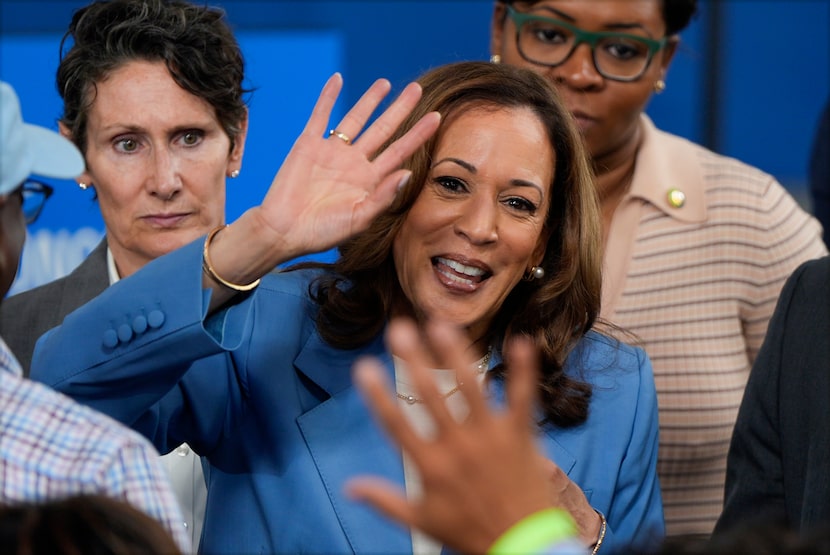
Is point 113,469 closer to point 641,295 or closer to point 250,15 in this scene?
point 641,295

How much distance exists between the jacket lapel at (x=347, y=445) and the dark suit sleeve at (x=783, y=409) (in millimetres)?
636

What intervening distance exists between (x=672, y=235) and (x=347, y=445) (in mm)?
1164

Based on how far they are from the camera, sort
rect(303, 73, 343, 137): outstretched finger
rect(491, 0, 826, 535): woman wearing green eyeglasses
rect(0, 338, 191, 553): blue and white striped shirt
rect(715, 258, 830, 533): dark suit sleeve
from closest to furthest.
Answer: rect(0, 338, 191, 553): blue and white striped shirt < rect(303, 73, 343, 137): outstretched finger < rect(715, 258, 830, 533): dark suit sleeve < rect(491, 0, 826, 535): woman wearing green eyeglasses

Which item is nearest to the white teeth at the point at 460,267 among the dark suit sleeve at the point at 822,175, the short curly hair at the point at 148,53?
the short curly hair at the point at 148,53

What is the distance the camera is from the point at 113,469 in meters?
1.38

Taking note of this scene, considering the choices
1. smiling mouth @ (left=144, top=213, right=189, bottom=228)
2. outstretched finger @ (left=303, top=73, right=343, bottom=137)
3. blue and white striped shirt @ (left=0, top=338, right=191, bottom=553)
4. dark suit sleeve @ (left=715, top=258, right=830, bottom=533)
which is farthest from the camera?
smiling mouth @ (left=144, top=213, right=189, bottom=228)

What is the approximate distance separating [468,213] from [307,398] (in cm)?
42

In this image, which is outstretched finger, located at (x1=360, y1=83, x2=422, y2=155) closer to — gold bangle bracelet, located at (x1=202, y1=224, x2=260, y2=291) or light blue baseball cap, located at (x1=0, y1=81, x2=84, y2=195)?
gold bangle bracelet, located at (x1=202, y1=224, x2=260, y2=291)

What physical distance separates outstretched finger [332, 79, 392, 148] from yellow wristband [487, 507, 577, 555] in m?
0.89

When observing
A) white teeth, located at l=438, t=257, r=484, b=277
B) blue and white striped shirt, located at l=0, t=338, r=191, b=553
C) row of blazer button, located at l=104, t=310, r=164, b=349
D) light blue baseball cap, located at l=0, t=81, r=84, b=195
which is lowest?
white teeth, located at l=438, t=257, r=484, b=277

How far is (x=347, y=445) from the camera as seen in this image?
2070mm

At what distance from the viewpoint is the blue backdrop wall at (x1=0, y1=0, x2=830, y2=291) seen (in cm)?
376

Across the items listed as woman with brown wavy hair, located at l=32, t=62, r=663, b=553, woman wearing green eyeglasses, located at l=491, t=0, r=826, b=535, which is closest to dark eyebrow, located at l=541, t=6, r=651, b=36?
woman wearing green eyeglasses, located at l=491, t=0, r=826, b=535

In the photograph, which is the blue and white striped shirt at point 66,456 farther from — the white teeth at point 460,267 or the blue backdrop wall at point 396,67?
the blue backdrop wall at point 396,67
